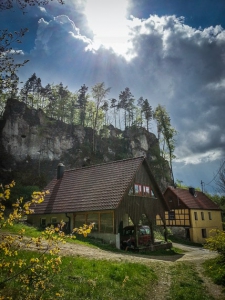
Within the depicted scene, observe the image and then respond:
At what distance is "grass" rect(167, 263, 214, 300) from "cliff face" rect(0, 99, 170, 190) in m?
44.1

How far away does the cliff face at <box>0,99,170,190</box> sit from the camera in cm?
5303

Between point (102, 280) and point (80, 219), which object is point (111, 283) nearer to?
point (102, 280)

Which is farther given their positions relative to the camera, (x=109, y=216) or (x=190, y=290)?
(x=109, y=216)

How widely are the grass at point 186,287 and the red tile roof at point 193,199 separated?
98.9 feet

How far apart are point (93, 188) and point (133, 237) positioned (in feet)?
21.5

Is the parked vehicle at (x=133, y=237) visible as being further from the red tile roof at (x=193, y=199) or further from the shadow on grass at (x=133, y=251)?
the red tile roof at (x=193, y=199)

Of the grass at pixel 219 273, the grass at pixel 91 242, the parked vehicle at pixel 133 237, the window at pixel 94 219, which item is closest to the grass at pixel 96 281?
the grass at pixel 219 273

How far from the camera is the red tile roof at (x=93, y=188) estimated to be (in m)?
22.5

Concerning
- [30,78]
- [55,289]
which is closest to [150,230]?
[55,289]

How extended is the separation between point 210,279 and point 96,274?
19.4ft

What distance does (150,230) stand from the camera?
82.8ft

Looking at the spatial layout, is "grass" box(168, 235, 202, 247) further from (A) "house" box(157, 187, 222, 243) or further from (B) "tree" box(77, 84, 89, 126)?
(B) "tree" box(77, 84, 89, 126)

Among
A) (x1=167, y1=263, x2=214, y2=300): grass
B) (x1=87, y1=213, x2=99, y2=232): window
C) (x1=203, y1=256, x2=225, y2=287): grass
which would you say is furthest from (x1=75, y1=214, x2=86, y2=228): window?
(x1=203, y1=256, x2=225, y2=287): grass

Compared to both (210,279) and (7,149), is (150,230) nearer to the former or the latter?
(210,279)
